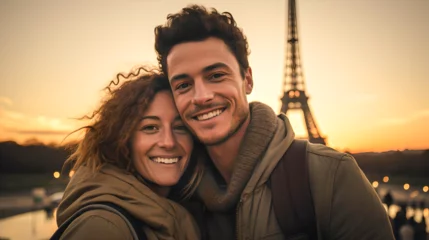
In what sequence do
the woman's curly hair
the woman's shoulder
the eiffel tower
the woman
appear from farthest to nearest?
the eiffel tower, the woman's curly hair, the woman, the woman's shoulder

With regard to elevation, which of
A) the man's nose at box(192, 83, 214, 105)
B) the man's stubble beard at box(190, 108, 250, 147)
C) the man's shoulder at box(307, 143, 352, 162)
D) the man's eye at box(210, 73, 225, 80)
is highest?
the man's eye at box(210, 73, 225, 80)

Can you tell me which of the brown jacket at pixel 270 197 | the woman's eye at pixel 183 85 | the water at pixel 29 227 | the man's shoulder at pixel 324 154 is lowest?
the water at pixel 29 227

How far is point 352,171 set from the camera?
2.72 meters

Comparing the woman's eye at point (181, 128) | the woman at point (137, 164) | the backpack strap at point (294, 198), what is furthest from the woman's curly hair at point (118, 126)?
the backpack strap at point (294, 198)

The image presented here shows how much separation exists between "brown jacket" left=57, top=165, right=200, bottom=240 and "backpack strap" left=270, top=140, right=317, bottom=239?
0.73 m

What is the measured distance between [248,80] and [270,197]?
129 cm

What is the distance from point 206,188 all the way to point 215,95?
2.51 feet

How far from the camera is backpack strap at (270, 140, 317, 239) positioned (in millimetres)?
2619

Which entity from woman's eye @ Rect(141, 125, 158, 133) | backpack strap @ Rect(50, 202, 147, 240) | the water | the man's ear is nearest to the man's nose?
woman's eye @ Rect(141, 125, 158, 133)

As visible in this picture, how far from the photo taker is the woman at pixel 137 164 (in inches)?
102

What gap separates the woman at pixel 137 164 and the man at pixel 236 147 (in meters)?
0.17

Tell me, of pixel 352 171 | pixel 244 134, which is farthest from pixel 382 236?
pixel 244 134

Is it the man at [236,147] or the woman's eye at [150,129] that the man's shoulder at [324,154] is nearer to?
the man at [236,147]

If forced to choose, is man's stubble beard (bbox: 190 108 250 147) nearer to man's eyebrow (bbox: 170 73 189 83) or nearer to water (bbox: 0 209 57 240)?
man's eyebrow (bbox: 170 73 189 83)
